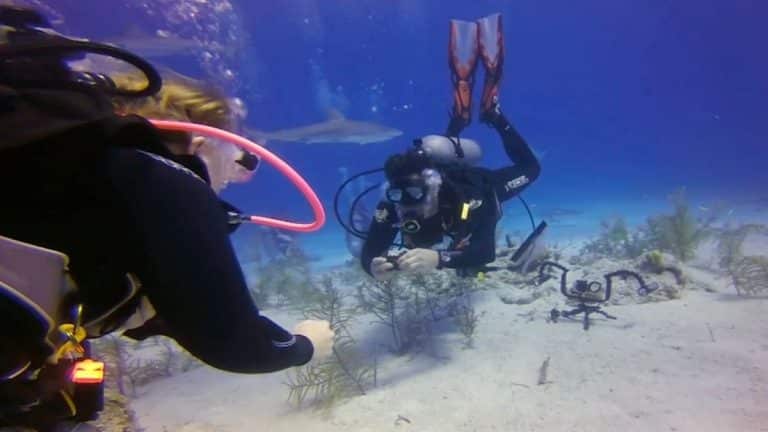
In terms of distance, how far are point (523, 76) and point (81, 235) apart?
121m

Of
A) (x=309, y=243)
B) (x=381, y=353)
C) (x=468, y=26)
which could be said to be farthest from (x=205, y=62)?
(x=381, y=353)

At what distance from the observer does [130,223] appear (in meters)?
1.22

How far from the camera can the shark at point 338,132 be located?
14.6 metres

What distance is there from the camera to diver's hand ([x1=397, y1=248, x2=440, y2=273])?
4754 mm

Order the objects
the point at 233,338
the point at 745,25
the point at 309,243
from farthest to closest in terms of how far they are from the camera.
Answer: the point at 745,25
the point at 309,243
the point at 233,338

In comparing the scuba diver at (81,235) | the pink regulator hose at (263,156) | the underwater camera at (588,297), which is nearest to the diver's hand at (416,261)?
the underwater camera at (588,297)

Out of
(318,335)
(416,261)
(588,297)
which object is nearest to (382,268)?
(416,261)

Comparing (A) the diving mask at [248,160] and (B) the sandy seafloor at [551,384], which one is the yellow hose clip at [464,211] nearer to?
(B) the sandy seafloor at [551,384]

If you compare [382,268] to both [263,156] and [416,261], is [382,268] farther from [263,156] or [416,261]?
[263,156]

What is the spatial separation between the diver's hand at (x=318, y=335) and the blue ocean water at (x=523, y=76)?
13.1 m

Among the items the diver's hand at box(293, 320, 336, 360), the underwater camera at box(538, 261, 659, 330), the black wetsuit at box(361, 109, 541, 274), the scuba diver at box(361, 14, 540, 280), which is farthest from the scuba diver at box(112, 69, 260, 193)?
the underwater camera at box(538, 261, 659, 330)

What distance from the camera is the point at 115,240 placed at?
1246 mm

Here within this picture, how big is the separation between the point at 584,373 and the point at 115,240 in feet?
14.1

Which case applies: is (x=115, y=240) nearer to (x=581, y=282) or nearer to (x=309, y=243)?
(x=581, y=282)
